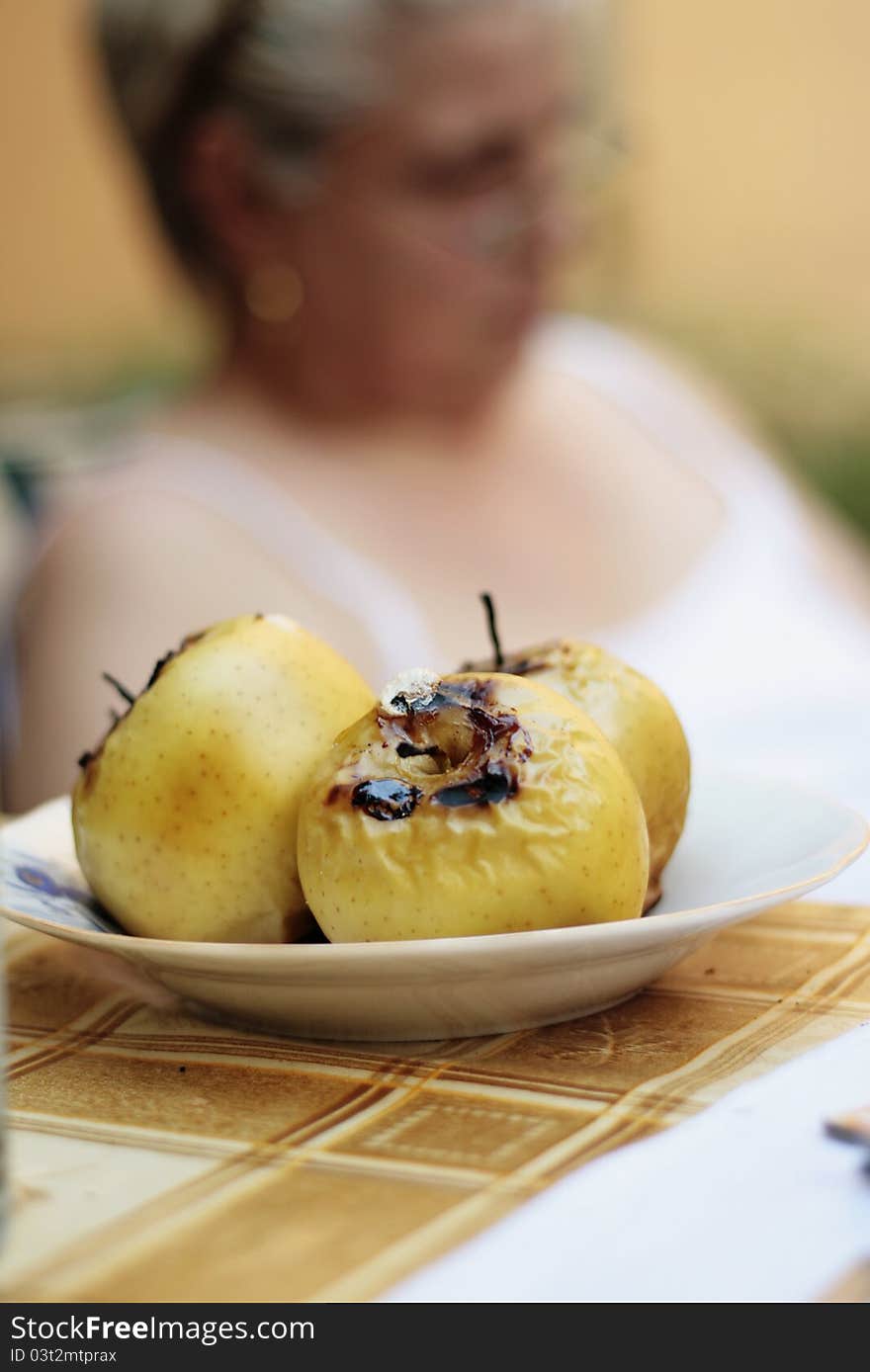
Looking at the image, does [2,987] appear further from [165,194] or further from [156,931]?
[165,194]

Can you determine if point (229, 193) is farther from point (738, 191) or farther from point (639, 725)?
point (738, 191)

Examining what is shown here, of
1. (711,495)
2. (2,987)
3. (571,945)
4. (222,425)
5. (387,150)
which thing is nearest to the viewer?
(571,945)

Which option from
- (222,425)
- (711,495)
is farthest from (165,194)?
(711,495)

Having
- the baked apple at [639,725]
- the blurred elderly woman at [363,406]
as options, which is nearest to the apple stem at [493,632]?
the baked apple at [639,725]

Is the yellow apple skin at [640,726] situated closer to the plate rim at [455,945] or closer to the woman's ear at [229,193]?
the plate rim at [455,945]

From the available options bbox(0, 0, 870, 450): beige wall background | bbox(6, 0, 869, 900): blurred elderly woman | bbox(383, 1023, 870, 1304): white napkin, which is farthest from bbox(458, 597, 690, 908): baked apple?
bbox(0, 0, 870, 450): beige wall background
